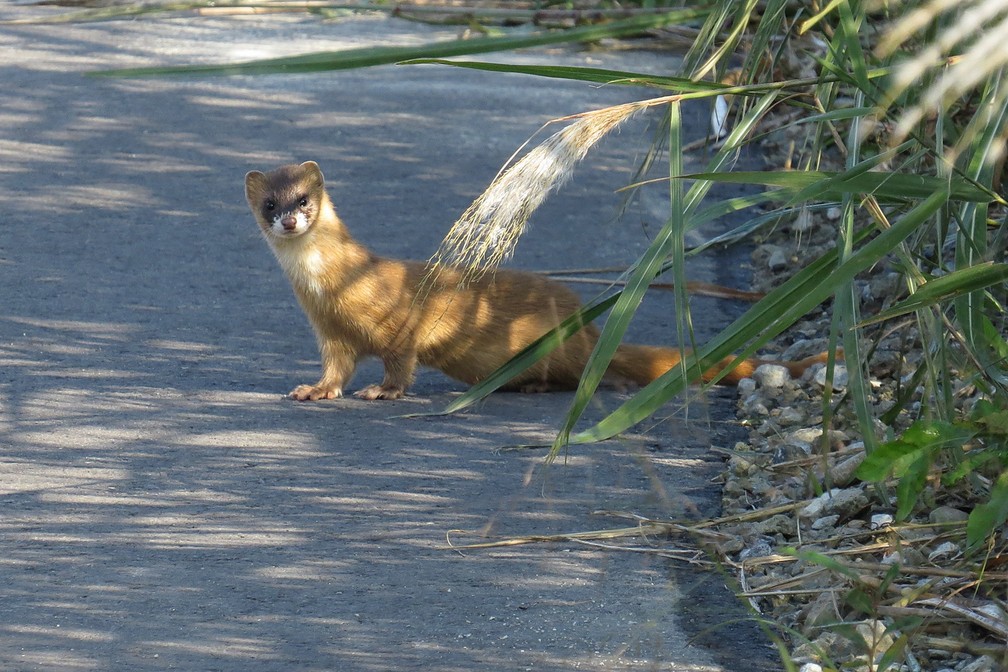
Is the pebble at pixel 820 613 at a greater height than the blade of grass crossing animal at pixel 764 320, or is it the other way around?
the blade of grass crossing animal at pixel 764 320

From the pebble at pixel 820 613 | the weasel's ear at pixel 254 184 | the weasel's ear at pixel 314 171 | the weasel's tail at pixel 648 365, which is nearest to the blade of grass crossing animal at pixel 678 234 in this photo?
the pebble at pixel 820 613

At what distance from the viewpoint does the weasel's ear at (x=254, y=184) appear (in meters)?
4.04

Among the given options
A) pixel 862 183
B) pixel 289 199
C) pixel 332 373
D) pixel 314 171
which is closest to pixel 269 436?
pixel 332 373

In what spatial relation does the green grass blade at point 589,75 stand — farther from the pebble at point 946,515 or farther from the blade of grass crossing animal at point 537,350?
the pebble at point 946,515

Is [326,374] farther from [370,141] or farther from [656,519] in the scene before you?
[370,141]

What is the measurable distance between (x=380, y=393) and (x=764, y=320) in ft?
6.16

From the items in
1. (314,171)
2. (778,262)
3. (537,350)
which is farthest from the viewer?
(778,262)

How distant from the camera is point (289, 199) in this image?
3916 mm

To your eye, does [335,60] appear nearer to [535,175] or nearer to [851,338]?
[535,175]

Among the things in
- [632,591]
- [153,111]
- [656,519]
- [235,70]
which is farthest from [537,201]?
[153,111]

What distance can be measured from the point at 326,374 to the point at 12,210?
1859mm

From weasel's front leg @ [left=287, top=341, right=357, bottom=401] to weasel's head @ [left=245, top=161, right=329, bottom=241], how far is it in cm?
40

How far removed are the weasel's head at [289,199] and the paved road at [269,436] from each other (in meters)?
0.37

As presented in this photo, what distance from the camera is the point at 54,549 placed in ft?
8.39
